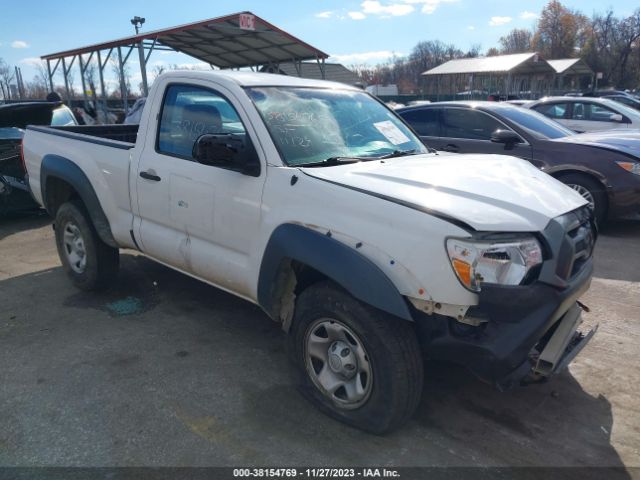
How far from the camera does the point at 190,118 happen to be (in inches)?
154

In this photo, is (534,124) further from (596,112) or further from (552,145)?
(596,112)

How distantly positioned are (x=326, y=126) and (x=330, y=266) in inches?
49.7

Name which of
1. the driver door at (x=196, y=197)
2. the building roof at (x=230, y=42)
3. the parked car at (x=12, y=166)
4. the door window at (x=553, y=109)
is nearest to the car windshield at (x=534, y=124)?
the door window at (x=553, y=109)

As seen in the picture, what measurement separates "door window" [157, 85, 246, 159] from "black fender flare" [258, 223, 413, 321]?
3.49 ft

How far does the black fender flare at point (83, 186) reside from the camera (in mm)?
4527

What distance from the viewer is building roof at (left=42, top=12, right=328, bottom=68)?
15.1 m

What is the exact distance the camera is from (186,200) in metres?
3.68

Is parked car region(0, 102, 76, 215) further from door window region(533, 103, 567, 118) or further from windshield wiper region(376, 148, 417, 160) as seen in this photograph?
door window region(533, 103, 567, 118)

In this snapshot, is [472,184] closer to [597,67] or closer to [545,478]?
[545,478]

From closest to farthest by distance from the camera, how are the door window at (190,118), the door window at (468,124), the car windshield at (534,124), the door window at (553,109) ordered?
the door window at (190,118) < the car windshield at (534,124) < the door window at (468,124) < the door window at (553,109)

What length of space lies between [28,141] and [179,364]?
3.21m

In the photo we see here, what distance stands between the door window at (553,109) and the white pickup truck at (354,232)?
786 cm

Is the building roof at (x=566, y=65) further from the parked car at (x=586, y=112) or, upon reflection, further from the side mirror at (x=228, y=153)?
the side mirror at (x=228, y=153)

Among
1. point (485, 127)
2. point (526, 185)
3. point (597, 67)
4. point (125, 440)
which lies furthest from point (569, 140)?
point (597, 67)
